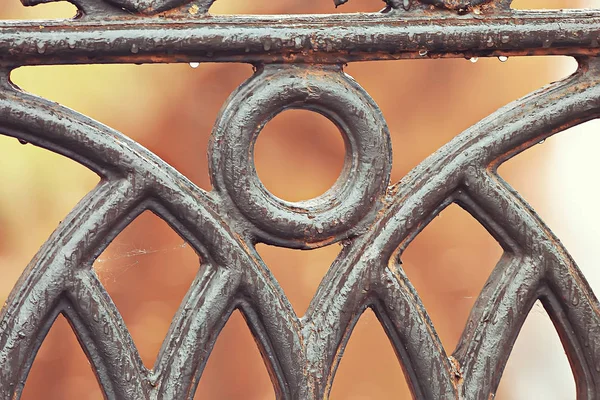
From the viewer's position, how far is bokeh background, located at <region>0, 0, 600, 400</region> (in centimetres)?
75

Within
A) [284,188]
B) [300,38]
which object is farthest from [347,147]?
[284,188]

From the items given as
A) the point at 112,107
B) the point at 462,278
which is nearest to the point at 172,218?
the point at 112,107

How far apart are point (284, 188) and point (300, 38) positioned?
44 cm

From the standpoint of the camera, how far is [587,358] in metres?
0.38

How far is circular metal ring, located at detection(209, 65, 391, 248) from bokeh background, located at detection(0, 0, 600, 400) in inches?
16.5

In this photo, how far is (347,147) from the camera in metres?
0.37

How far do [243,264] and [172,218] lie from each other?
1.6 inches

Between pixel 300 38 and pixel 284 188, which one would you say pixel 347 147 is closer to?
pixel 300 38

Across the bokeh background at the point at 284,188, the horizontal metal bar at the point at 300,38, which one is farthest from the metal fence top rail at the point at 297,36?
the bokeh background at the point at 284,188

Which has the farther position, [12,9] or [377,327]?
[377,327]

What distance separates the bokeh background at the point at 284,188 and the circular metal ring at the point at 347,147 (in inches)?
16.5

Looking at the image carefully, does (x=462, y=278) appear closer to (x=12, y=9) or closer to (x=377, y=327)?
(x=377, y=327)

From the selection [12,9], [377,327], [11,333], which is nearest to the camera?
[11,333]

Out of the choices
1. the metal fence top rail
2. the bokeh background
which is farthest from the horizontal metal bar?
the bokeh background
